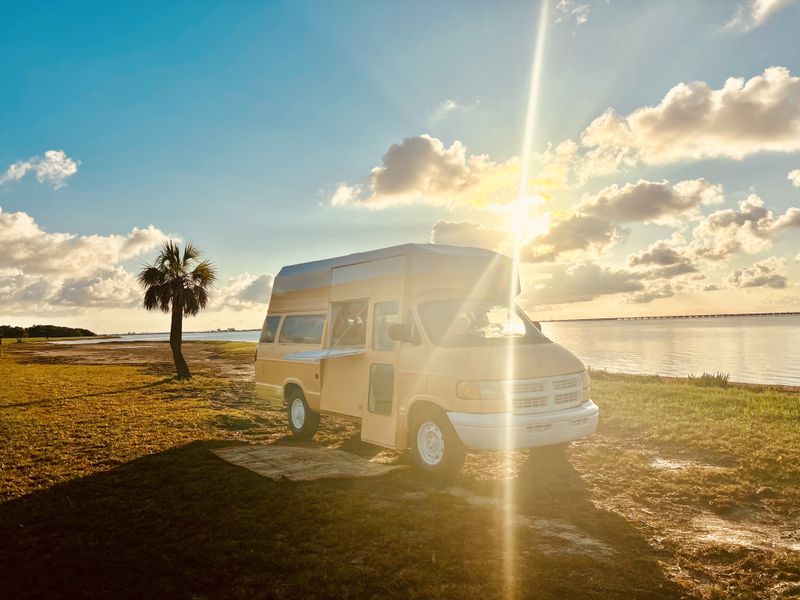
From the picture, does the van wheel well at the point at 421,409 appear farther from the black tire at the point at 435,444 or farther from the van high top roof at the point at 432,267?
the van high top roof at the point at 432,267

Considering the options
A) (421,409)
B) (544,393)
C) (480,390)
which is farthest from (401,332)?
(544,393)

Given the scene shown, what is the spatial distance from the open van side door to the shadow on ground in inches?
51.6

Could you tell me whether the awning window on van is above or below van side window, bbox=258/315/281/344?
below

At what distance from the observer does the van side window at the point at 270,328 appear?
1200 cm

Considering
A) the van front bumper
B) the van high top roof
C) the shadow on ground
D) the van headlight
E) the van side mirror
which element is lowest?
the shadow on ground

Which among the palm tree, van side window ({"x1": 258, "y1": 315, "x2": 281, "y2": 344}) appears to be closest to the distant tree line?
the palm tree

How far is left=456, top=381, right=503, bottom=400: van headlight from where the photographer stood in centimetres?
723

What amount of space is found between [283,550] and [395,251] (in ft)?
15.9

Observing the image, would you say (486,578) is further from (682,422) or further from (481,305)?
(682,422)

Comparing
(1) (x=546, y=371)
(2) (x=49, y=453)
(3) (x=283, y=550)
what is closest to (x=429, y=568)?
(3) (x=283, y=550)

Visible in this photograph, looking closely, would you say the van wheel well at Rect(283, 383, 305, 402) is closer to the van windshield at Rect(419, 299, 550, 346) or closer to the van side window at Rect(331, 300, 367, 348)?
the van side window at Rect(331, 300, 367, 348)

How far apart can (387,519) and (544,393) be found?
2.74 metres

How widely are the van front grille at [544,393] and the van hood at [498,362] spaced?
0.09 meters

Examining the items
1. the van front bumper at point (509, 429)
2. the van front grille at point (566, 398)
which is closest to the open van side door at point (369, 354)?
the van front bumper at point (509, 429)
